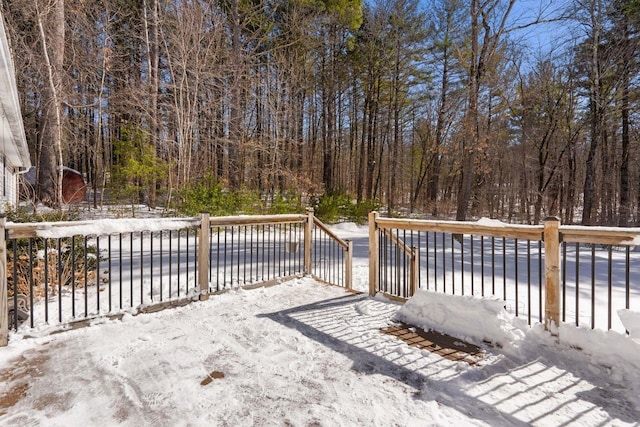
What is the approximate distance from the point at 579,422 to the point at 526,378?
454 mm

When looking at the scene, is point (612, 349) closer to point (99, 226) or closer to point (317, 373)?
point (317, 373)

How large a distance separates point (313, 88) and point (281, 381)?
17715mm

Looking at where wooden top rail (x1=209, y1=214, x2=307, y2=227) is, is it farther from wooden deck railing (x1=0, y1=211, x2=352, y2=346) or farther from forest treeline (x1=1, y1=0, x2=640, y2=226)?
forest treeline (x1=1, y1=0, x2=640, y2=226)

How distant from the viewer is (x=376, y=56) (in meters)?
17.1

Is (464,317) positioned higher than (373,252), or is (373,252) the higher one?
(373,252)

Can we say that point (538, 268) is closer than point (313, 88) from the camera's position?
Yes

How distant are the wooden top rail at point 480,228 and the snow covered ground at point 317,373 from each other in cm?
64

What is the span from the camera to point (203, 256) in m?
3.91

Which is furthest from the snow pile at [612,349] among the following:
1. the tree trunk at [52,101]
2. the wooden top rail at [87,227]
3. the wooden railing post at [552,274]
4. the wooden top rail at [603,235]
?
the tree trunk at [52,101]

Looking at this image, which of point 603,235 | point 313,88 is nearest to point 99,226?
point 603,235

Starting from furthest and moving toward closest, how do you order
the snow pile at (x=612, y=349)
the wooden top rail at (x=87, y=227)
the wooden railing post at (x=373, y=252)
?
the wooden railing post at (x=373, y=252), the wooden top rail at (x=87, y=227), the snow pile at (x=612, y=349)

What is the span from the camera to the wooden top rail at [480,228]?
2867 millimetres

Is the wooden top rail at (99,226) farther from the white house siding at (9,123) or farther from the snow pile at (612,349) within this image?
the snow pile at (612,349)

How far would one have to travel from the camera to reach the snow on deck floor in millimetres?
1855
